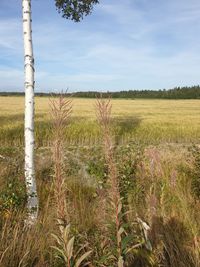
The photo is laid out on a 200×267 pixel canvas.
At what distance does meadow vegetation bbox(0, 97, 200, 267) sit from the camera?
7.35 feet

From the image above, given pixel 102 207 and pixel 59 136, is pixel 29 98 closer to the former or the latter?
pixel 102 207

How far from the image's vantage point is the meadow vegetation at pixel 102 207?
7.35ft

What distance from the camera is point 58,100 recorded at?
87.8 inches

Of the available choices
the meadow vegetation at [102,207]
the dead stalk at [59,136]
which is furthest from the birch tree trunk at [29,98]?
the dead stalk at [59,136]

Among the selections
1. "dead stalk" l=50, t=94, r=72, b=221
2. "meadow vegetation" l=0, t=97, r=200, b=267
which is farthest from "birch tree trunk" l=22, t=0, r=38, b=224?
"dead stalk" l=50, t=94, r=72, b=221

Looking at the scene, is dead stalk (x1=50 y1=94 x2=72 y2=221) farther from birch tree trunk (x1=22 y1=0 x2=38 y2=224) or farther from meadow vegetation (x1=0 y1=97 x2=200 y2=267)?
birch tree trunk (x1=22 y1=0 x2=38 y2=224)

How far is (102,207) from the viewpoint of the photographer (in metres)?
3.35

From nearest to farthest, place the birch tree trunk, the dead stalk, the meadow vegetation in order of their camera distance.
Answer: the dead stalk < the meadow vegetation < the birch tree trunk

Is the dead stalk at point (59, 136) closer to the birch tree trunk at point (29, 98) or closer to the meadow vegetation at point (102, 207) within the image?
the meadow vegetation at point (102, 207)

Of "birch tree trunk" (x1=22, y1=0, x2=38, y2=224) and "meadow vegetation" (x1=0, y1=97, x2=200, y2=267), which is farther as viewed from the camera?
"birch tree trunk" (x1=22, y1=0, x2=38, y2=224)

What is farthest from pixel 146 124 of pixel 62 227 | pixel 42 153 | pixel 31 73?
pixel 62 227

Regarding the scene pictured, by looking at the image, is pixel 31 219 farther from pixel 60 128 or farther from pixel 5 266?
pixel 60 128

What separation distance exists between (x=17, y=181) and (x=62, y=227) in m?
5.57

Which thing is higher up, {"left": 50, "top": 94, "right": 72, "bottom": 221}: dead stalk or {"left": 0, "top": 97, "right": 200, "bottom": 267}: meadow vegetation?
{"left": 50, "top": 94, "right": 72, "bottom": 221}: dead stalk
